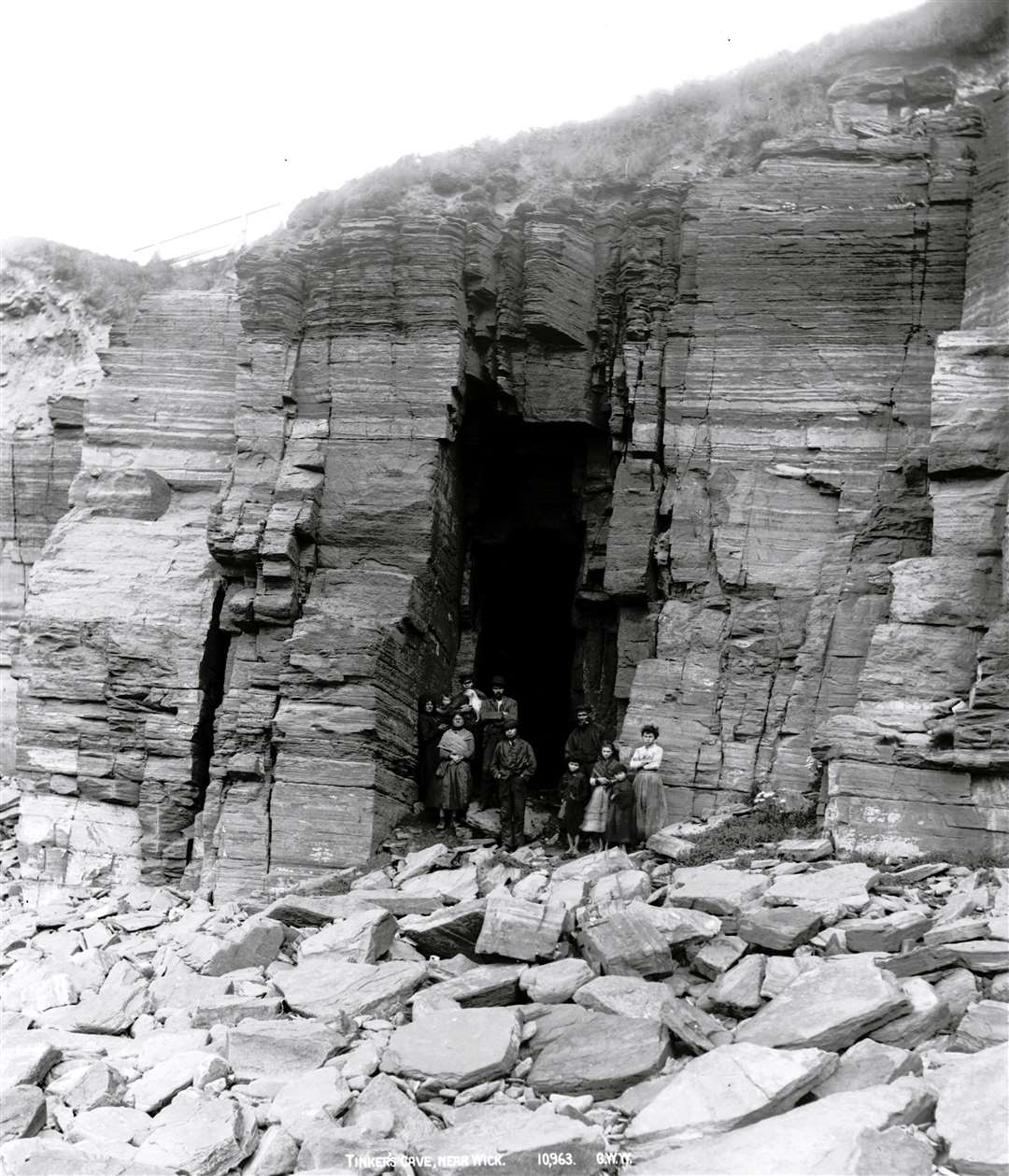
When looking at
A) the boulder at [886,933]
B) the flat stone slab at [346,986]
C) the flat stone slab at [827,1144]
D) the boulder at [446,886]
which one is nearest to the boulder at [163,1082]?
the flat stone slab at [346,986]

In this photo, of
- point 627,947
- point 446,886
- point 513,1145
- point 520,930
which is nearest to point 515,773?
point 446,886

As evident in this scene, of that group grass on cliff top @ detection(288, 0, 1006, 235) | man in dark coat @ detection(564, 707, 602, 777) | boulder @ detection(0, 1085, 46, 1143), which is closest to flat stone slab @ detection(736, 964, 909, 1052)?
boulder @ detection(0, 1085, 46, 1143)

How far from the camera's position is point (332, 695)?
16.7 metres

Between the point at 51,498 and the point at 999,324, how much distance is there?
18348mm

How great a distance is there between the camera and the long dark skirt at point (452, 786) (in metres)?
16.8

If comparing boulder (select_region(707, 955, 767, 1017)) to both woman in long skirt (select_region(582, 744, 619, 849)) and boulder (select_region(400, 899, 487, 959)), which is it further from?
woman in long skirt (select_region(582, 744, 619, 849))

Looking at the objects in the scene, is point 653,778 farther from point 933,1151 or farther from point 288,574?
point 933,1151

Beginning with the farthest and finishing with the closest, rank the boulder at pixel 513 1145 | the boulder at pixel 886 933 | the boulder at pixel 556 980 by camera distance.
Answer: the boulder at pixel 886 933, the boulder at pixel 556 980, the boulder at pixel 513 1145

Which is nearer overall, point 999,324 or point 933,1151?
point 933,1151

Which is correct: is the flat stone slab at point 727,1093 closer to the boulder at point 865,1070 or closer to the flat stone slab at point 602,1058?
the boulder at point 865,1070

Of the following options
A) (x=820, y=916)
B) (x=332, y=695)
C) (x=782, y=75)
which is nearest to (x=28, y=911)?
(x=332, y=695)

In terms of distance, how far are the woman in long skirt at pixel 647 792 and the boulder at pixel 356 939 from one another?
205 inches

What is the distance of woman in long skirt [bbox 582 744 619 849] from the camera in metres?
15.2

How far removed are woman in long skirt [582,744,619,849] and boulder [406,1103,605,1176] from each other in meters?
7.89
